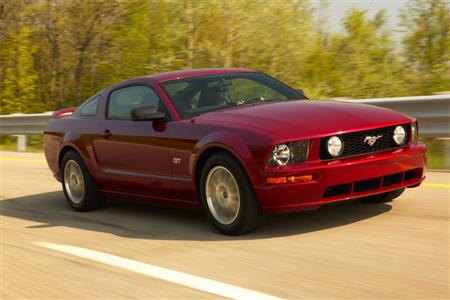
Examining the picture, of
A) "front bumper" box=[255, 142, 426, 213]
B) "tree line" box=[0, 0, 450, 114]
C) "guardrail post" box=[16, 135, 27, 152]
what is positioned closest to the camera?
"front bumper" box=[255, 142, 426, 213]

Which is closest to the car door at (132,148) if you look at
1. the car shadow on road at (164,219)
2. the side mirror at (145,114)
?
the side mirror at (145,114)

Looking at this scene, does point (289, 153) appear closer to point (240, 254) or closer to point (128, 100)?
point (240, 254)

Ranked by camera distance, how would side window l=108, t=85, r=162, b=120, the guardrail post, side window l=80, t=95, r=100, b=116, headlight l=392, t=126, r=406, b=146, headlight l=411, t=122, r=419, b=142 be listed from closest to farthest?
headlight l=392, t=126, r=406, b=146 < headlight l=411, t=122, r=419, b=142 < side window l=108, t=85, r=162, b=120 < side window l=80, t=95, r=100, b=116 < the guardrail post

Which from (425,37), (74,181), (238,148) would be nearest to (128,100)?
(74,181)

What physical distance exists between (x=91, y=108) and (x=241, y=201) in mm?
2919

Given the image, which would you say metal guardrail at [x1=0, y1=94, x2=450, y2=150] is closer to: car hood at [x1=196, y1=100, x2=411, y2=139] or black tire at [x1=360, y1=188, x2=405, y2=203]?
black tire at [x1=360, y1=188, x2=405, y2=203]

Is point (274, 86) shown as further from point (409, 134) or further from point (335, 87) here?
point (335, 87)

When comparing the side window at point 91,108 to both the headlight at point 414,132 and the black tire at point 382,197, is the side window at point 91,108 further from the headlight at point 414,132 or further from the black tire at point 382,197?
the headlight at point 414,132

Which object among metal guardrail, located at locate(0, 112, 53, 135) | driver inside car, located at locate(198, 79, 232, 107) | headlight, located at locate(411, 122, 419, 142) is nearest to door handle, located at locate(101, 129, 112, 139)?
driver inside car, located at locate(198, 79, 232, 107)

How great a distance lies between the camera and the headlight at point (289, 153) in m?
5.68

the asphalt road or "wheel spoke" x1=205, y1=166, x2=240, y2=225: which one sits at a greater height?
Result: "wheel spoke" x1=205, y1=166, x2=240, y2=225

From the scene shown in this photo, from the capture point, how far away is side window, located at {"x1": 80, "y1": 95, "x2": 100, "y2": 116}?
26.7ft

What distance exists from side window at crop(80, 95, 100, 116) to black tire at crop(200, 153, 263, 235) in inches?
93.7

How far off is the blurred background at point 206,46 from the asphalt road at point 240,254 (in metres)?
11.3
